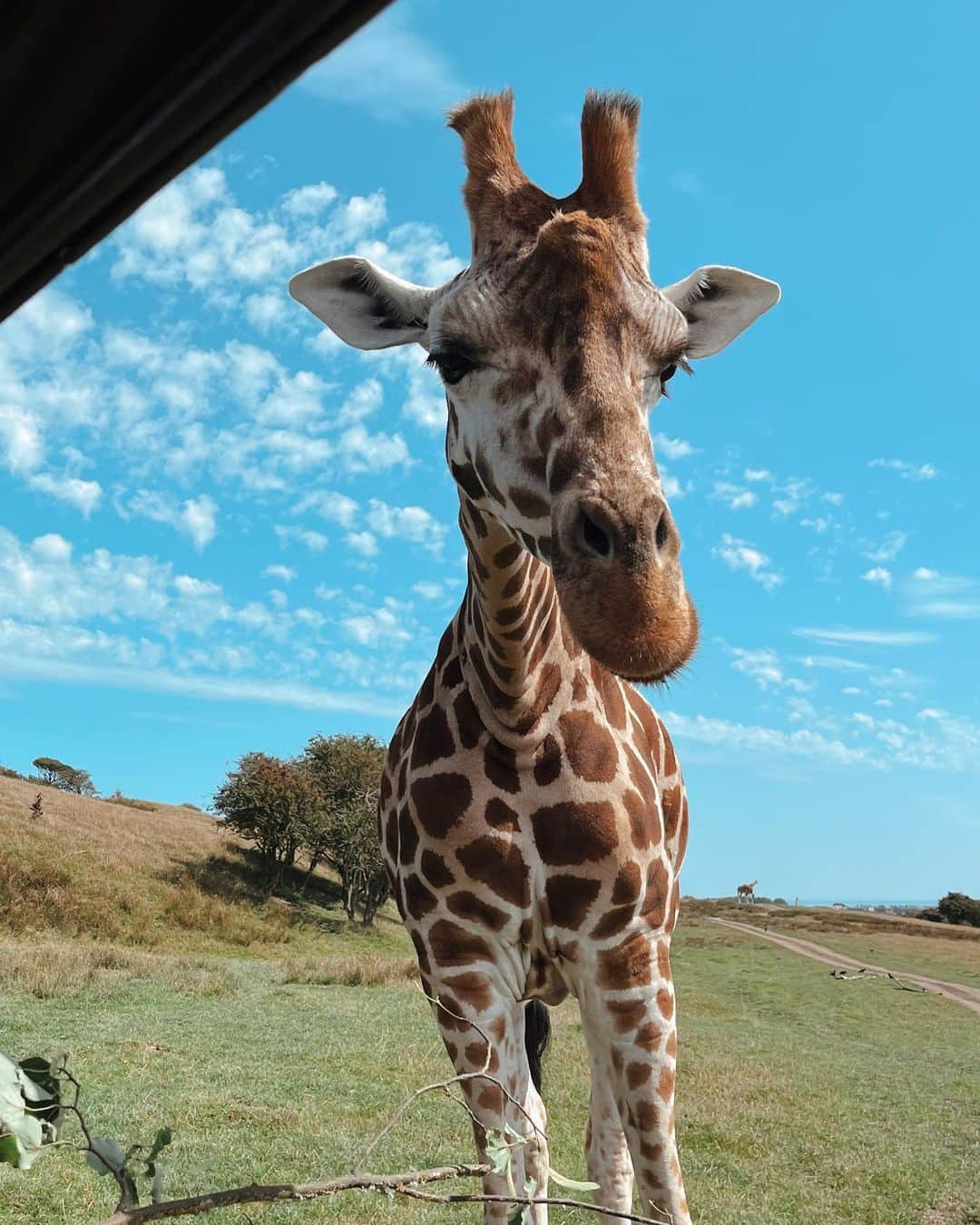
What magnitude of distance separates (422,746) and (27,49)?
270 cm

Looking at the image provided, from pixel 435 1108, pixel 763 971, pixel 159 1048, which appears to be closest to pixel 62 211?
pixel 435 1108

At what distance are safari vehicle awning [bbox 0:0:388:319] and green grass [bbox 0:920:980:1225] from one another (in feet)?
7.44

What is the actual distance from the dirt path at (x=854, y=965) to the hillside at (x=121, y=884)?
17.1 metres

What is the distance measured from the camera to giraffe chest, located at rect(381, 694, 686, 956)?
305 centimetres

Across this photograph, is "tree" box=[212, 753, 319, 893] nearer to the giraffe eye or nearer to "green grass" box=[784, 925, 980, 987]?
"green grass" box=[784, 925, 980, 987]

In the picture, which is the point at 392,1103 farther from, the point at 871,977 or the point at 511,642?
the point at 871,977

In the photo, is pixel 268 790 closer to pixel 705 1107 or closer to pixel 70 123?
pixel 705 1107

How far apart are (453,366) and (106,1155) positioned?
6.64 feet

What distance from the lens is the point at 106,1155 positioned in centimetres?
134

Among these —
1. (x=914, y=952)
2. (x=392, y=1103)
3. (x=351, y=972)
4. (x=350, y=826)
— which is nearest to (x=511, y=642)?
(x=392, y=1103)

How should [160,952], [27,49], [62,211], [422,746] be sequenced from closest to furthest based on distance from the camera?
[27,49]
[62,211]
[422,746]
[160,952]

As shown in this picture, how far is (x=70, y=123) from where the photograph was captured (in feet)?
3.12

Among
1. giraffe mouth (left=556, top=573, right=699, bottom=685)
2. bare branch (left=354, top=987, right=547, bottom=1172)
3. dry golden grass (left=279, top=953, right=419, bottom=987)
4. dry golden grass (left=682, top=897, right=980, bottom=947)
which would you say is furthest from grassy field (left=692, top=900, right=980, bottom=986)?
giraffe mouth (left=556, top=573, right=699, bottom=685)

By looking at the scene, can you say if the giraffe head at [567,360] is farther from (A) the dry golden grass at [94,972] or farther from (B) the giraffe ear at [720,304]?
(A) the dry golden grass at [94,972]
